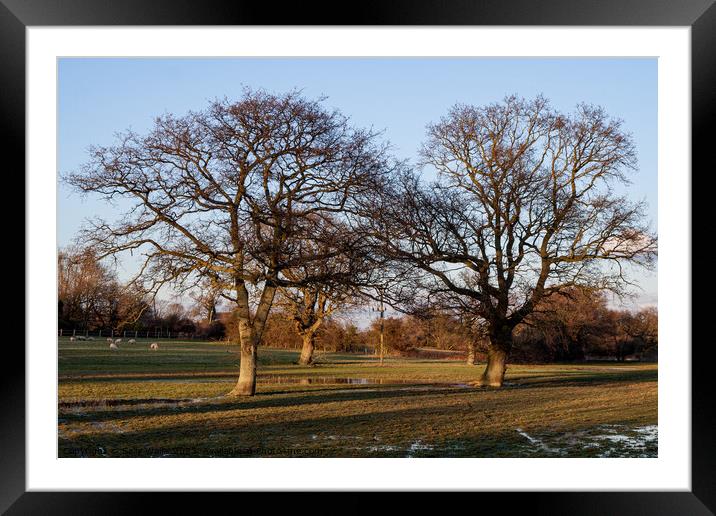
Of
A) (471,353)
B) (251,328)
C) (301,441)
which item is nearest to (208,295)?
(251,328)

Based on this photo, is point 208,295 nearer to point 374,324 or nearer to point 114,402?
point 114,402

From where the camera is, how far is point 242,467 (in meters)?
5.74

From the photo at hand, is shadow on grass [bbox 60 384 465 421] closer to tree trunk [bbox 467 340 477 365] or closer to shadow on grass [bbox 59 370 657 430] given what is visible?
shadow on grass [bbox 59 370 657 430]

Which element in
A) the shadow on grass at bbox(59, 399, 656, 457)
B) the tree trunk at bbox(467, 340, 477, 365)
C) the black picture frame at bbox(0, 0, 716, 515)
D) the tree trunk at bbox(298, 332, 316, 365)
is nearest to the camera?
the black picture frame at bbox(0, 0, 716, 515)

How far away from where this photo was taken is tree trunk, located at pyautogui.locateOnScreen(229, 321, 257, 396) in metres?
9.88

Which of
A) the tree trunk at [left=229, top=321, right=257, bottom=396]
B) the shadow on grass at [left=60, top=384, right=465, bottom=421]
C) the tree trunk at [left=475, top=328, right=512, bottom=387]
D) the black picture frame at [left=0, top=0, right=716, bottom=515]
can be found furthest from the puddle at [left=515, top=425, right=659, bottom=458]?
the tree trunk at [left=229, top=321, right=257, bottom=396]

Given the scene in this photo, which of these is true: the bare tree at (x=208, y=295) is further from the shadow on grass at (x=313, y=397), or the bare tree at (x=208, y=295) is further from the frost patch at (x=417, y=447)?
the frost patch at (x=417, y=447)

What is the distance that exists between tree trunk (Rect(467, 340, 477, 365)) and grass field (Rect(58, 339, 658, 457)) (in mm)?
209
